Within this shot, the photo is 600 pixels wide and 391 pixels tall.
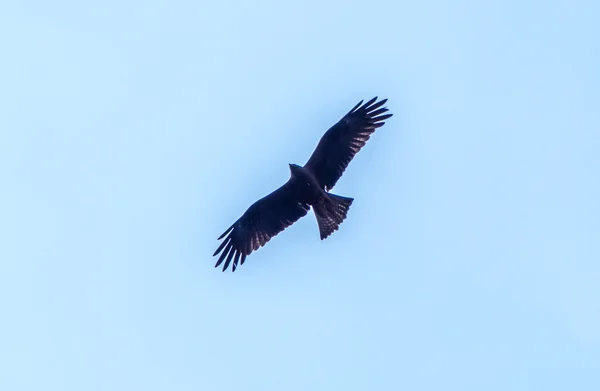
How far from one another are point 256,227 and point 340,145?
1.97 m

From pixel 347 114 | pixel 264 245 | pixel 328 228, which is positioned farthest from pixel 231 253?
pixel 347 114

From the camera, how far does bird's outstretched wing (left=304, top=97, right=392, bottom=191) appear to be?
1502cm

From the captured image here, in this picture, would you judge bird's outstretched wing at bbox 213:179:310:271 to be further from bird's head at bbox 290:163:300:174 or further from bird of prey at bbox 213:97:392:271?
bird's head at bbox 290:163:300:174

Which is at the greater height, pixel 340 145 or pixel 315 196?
pixel 340 145

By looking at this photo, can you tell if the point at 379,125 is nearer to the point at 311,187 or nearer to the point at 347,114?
the point at 347,114

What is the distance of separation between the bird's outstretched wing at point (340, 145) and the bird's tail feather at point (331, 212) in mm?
354

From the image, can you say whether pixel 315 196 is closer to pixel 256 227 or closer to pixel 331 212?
pixel 331 212

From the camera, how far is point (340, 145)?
49.5ft

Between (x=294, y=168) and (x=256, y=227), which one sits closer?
(x=294, y=168)

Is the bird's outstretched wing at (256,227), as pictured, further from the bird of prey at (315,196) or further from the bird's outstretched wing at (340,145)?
the bird's outstretched wing at (340,145)

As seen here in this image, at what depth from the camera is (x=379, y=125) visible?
15.3 meters

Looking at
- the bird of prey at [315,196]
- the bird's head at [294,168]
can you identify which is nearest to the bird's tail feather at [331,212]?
the bird of prey at [315,196]

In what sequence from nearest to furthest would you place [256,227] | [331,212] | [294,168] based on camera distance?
[294,168], [331,212], [256,227]

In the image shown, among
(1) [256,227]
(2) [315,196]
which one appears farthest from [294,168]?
(1) [256,227]
